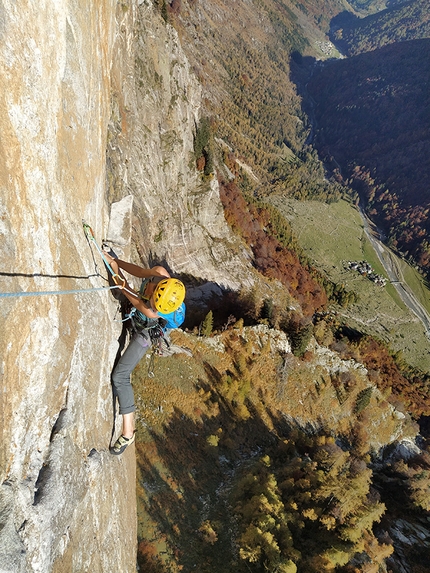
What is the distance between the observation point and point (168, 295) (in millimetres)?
6988

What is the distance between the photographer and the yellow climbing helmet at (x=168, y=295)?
6.96m

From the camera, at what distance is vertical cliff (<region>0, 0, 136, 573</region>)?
169 inches

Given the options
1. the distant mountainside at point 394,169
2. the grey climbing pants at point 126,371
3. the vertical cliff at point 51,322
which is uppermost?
the distant mountainside at point 394,169

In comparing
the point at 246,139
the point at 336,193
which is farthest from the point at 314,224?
the point at 246,139

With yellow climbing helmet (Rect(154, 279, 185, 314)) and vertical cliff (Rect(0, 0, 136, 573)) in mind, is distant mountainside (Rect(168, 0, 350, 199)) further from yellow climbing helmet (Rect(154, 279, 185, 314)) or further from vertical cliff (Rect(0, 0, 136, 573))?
yellow climbing helmet (Rect(154, 279, 185, 314))

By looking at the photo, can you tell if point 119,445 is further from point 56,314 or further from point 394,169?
point 394,169

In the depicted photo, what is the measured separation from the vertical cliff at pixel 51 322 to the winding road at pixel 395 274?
98698mm

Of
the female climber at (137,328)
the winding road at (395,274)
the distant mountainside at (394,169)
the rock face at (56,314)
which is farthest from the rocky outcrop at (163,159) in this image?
the distant mountainside at (394,169)

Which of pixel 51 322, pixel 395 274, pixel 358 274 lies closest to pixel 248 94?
pixel 395 274

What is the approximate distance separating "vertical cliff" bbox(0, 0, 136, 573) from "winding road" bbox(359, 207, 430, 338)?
98.7 meters

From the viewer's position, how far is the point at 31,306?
4715 millimetres

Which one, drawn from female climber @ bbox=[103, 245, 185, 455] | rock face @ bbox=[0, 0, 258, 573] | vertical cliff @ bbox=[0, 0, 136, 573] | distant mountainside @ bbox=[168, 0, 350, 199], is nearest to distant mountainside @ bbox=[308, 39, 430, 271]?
distant mountainside @ bbox=[168, 0, 350, 199]

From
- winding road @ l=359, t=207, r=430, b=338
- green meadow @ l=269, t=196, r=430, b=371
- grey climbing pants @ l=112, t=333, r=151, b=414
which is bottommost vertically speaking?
green meadow @ l=269, t=196, r=430, b=371

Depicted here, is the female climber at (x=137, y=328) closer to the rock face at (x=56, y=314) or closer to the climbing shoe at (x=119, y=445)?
the climbing shoe at (x=119, y=445)
